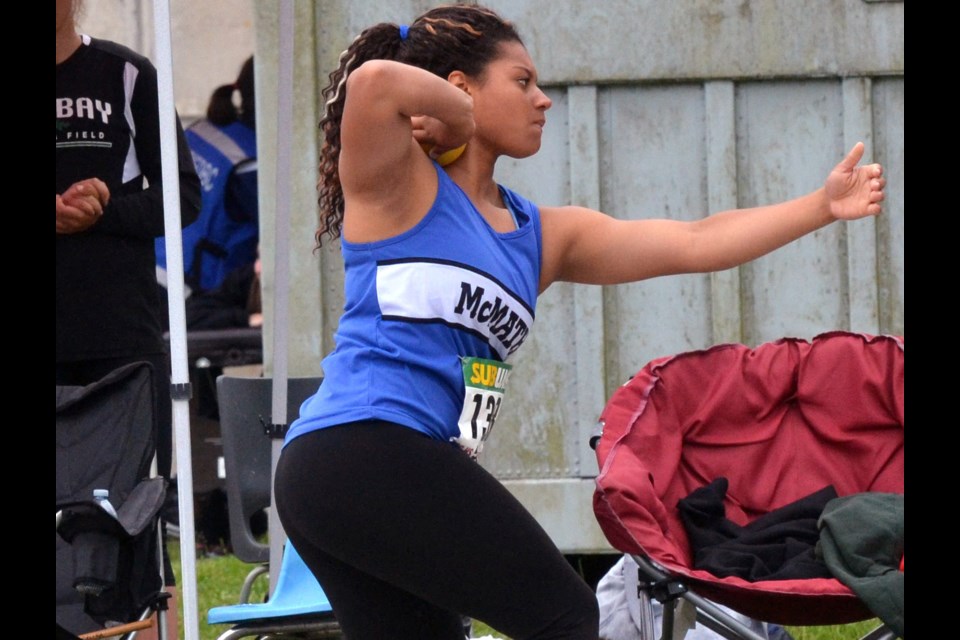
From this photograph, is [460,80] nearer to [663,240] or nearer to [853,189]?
[663,240]

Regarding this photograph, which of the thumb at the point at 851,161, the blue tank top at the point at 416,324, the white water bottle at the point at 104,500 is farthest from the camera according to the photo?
the white water bottle at the point at 104,500

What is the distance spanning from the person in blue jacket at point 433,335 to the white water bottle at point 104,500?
2.97 feet

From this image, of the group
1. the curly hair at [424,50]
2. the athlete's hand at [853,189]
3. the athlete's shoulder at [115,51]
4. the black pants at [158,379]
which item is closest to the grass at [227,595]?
the black pants at [158,379]

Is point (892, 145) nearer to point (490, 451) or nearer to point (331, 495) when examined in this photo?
point (490, 451)

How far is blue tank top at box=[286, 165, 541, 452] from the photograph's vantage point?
245cm

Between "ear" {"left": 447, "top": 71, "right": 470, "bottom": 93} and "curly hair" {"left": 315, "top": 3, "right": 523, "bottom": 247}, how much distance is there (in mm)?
14

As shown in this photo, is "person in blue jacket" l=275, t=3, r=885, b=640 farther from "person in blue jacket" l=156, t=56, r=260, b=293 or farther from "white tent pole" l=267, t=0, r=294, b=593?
"person in blue jacket" l=156, t=56, r=260, b=293

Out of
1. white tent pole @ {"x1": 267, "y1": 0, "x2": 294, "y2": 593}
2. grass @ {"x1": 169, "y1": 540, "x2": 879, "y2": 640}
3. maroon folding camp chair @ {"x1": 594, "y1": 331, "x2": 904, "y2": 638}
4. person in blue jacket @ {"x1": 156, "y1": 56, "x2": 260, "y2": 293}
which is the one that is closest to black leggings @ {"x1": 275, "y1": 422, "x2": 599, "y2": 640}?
maroon folding camp chair @ {"x1": 594, "y1": 331, "x2": 904, "y2": 638}

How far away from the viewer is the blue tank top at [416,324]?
245 cm

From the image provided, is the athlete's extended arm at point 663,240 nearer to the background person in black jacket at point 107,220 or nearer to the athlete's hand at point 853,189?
the athlete's hand at point 853,189

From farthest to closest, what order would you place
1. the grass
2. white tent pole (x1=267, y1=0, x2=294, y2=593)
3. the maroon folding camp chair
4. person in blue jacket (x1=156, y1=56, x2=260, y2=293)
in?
1. person in blue jacket (x1=156, y1=56, x2=260, y2=293)
2. the grass
3. white tent pole (x1=267, y1=0, x2=294, y2=593)
4. the maroon folding camp chair
